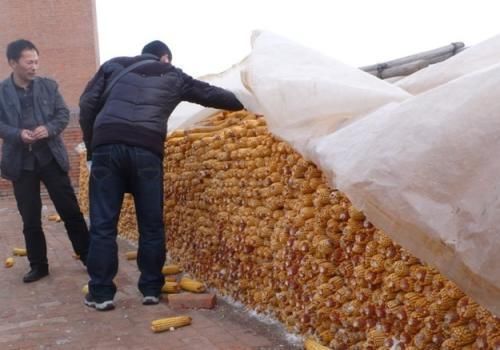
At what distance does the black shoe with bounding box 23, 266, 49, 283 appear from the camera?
5.26 metres

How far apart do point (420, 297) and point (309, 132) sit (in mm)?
956

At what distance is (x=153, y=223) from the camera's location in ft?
14.0

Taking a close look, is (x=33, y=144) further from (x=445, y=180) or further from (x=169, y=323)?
(x=445, y=180)

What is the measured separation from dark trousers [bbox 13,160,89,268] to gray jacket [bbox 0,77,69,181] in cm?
9

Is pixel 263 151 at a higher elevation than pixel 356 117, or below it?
below

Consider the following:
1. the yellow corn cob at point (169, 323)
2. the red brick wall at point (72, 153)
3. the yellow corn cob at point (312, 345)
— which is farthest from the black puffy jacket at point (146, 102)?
the red brick wall at point (72, 153)

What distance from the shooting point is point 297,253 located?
3.47 m

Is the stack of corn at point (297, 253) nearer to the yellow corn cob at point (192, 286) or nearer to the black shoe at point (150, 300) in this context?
the yellow corn cob at point (192, 286)

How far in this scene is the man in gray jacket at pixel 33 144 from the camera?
5.02 metres

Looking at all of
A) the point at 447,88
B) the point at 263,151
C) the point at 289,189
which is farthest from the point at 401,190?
the point at 263,151

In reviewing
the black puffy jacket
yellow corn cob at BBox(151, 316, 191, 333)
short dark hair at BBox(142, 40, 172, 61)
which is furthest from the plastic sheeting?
short dark hair at BBox(142, 40, 172, 61)

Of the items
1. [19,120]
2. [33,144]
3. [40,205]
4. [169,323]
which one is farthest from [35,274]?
[169,323]

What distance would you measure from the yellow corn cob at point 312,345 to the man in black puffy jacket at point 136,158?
1.40 m

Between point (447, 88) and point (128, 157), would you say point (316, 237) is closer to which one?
point (447, 88)
